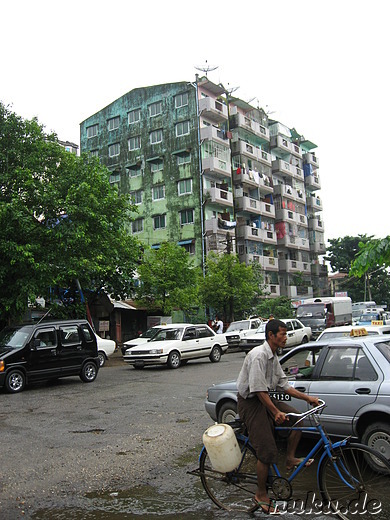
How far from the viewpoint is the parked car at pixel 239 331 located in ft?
87.8

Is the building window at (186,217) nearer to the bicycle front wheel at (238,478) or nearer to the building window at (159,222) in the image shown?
the building window at (159,222)

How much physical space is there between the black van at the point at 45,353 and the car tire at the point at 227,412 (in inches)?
295

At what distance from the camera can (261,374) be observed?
4586 mm

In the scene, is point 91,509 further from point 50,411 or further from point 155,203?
point 155,203

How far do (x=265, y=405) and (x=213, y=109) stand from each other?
42173 mm

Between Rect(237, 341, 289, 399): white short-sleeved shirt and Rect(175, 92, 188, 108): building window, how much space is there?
4270 centimetres

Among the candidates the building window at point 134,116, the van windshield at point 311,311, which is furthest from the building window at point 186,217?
→ the van windshield at point 311,311

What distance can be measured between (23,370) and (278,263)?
41868 mm

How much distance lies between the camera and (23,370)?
13453mm

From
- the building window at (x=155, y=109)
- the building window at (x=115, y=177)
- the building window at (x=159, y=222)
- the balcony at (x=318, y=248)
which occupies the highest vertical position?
the building window at (x=155, y=109)

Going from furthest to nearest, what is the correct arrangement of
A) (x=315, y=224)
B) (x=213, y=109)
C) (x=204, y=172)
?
(x=315, y=224) < (x=213, y=109) < (x=204, y=172)

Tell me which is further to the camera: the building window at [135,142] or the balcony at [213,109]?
the building window at [135,142]

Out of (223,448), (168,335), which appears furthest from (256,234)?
(223,448)

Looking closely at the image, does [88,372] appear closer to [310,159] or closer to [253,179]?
[253,179]
